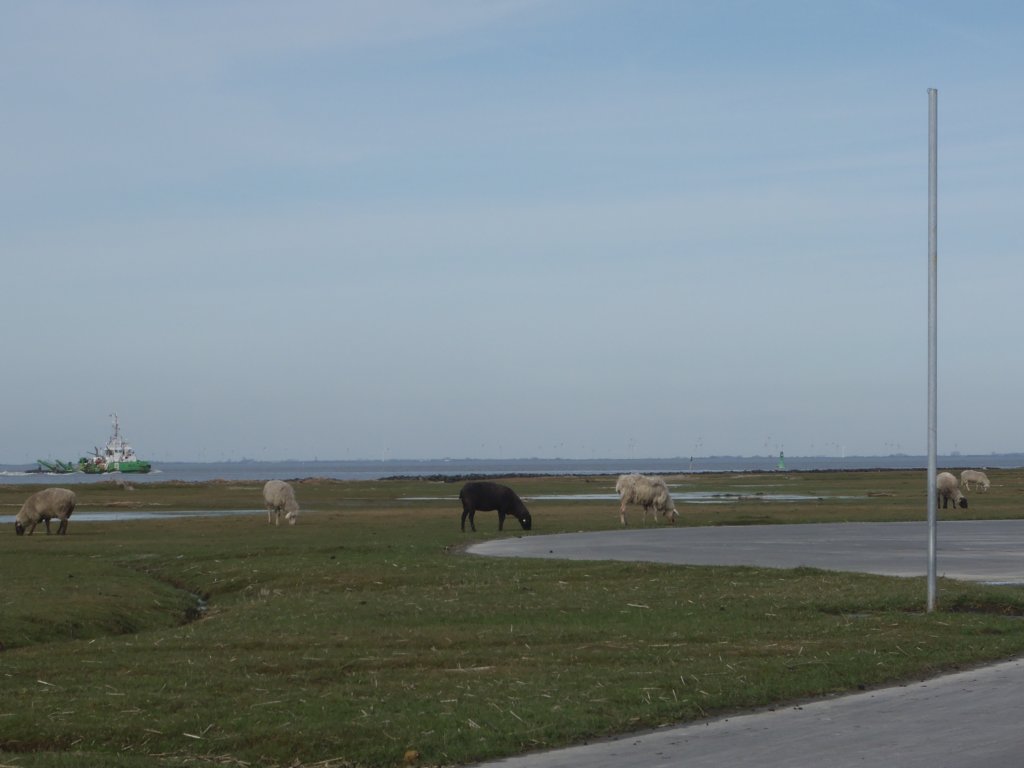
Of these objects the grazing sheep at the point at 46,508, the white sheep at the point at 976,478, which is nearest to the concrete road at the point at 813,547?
the grazing sheep at the point at 46,508

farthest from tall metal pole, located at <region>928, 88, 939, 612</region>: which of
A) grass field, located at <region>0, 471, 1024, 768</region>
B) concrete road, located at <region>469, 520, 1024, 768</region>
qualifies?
concrete road, located at <region>469, 520, 1024, 768</region>

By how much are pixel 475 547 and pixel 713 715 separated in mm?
26146

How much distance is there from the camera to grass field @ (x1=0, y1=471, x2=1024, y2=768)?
1316 cm

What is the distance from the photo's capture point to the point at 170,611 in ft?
85.3

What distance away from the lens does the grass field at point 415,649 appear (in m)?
13.2

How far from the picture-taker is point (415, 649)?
61.8ft

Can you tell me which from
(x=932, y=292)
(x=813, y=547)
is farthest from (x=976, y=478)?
(x=932, y=292)

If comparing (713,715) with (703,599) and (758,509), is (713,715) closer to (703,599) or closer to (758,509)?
(703,599)

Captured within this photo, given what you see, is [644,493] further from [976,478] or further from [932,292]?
[976,478]

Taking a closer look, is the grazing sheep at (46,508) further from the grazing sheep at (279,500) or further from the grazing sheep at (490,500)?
the grazing sheep at (490,500)

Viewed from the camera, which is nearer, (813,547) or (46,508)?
(813,547)

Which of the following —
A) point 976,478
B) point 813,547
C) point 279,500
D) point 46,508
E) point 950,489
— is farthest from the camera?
point 976,478

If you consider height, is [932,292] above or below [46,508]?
above

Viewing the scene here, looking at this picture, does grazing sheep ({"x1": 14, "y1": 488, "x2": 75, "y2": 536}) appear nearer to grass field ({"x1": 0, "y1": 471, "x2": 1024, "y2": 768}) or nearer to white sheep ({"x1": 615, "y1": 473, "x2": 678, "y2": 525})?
grass field ({"x1": 0, "y1": 471, "x2": 1024, "y2": 768})
